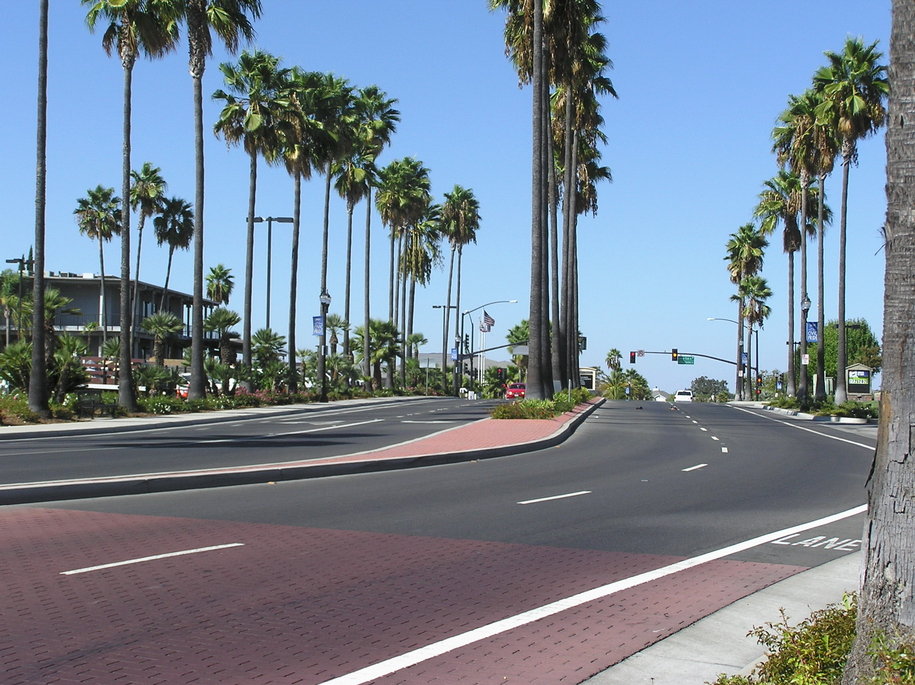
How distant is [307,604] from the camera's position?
7848 millimetres

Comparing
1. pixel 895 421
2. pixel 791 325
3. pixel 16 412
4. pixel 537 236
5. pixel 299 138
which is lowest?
pixel 16 412

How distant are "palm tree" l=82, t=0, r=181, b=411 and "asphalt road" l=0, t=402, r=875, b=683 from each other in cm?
2320

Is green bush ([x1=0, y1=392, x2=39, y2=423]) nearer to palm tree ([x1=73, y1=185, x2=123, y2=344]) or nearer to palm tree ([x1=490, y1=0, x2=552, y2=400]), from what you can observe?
palm tree ([x1=490, y1=0, x2=552, y2=400])

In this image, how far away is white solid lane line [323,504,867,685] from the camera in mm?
6086

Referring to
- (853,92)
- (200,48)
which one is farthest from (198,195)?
(853,92)

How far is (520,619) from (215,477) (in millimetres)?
9229

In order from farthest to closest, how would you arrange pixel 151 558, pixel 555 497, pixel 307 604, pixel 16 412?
pixel 16 412
pixel 555 497
pixel 151 558
pixel 307 604

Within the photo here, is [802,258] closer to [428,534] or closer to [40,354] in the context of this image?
[40,354]

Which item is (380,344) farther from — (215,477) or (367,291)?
(215,477)

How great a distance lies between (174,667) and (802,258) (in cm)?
6034

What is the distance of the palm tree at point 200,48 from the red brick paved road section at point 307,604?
3306 centimetres

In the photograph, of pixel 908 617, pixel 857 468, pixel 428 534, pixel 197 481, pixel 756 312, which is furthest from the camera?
pixel 756 312

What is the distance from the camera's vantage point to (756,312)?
9750cm

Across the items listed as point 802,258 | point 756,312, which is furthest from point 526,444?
point 756,312
